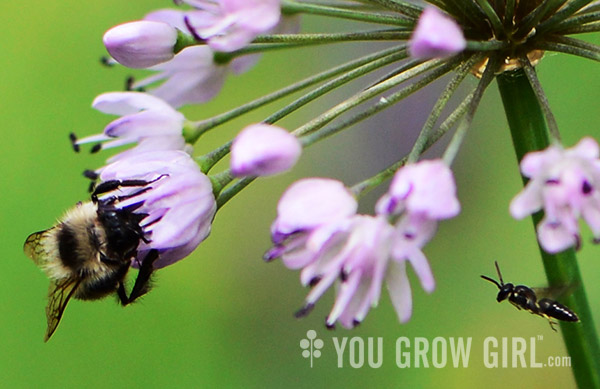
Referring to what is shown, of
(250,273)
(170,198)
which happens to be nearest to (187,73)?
(170,198)

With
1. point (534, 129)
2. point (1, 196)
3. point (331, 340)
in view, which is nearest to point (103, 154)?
point (1, 196)

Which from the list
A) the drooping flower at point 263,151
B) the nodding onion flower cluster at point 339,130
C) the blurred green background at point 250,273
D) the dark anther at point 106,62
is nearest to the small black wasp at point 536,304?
the nodding onion flower cluster at point 339,130

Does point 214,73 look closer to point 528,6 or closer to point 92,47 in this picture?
point 528,6

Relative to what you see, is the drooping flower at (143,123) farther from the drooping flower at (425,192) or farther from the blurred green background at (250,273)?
the blurred green background at (250,273)

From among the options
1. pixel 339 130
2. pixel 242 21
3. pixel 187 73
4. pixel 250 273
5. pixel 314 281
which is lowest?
pixel 314 281

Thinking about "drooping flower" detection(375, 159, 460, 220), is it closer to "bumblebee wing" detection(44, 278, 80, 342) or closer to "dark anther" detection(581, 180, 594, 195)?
"dark anther" detection(581, 180, 594, 195)

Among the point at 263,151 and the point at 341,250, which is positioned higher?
the point at 263,151

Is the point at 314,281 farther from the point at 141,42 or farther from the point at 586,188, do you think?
the point at 141,42
